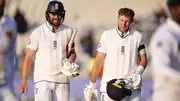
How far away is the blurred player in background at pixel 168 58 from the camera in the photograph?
7371 mm

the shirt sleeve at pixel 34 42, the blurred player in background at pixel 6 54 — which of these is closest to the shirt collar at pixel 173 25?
the blurred player in background at pixel 6 54

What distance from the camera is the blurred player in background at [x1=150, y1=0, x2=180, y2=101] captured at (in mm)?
7371

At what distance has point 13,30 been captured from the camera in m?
10.5

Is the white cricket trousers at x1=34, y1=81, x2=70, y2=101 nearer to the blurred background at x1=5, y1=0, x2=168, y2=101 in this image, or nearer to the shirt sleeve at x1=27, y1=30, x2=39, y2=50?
the shirt sleeve at x1=27, y1=30, x2=39, y2=50

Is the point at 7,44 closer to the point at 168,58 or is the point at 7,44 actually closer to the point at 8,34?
the point at 8,34

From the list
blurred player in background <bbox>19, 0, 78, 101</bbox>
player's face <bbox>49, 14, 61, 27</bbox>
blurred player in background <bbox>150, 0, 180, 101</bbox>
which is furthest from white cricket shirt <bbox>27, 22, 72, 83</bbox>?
blurred player in background <bbox>150, 0, 180, 101</bbox>

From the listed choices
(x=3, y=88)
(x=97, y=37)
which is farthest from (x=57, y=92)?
(x=97, y=37)

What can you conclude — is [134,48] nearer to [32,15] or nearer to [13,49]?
[13,49]

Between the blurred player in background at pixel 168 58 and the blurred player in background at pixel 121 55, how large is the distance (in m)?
2.48

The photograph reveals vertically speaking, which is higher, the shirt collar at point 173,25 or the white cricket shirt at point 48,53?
the shirt collar at point 173,25

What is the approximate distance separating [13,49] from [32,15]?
847cm

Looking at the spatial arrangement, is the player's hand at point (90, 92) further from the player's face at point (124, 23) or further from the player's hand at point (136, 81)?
the player's face at point (124, 23)

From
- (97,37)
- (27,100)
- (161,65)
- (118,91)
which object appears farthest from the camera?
(97,37)

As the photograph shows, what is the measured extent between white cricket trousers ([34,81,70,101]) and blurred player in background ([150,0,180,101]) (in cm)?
311
